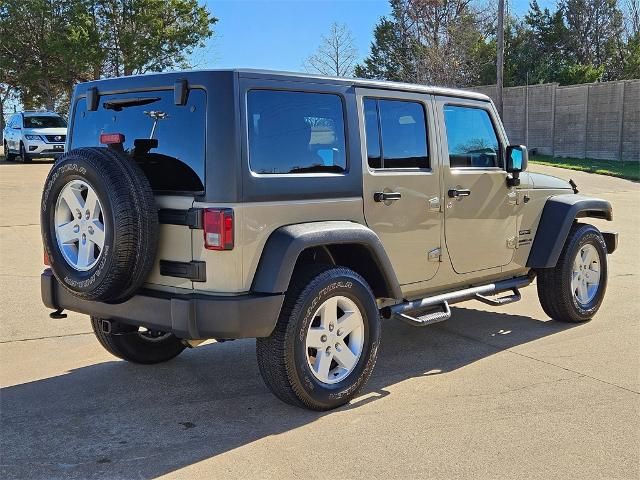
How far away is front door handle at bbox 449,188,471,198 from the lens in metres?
5.12

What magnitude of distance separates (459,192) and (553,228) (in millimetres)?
1320

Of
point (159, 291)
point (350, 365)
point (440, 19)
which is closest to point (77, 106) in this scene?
point (159, 291)

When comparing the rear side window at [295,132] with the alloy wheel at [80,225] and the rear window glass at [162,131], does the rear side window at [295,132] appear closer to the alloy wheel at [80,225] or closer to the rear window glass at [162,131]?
the rear window glass at [162,131]

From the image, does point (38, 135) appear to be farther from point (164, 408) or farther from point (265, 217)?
point (265, 217)

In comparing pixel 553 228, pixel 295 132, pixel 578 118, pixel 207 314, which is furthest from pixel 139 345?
pixel 578 118

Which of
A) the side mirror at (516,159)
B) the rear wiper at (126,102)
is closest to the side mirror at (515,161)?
the side mirror at (516,159)

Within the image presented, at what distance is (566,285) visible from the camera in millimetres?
6098

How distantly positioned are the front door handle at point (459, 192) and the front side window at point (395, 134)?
0.97 feet

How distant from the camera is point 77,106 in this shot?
15.5 feet

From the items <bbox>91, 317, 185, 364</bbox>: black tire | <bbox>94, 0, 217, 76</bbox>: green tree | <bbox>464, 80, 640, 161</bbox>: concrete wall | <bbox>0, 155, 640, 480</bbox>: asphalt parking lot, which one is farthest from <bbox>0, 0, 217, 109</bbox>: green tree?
<bbox>91, 317, 185, 364</bbox>: black tire

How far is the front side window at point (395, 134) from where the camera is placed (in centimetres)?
464

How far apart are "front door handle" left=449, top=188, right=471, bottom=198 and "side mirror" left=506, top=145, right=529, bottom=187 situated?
0.60 metres

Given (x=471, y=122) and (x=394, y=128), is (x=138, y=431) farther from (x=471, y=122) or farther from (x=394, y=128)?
(x=471, y=122)

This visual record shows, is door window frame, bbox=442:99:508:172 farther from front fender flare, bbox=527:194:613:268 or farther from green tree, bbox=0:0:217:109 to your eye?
green tree, bbox=0:0:217:109
